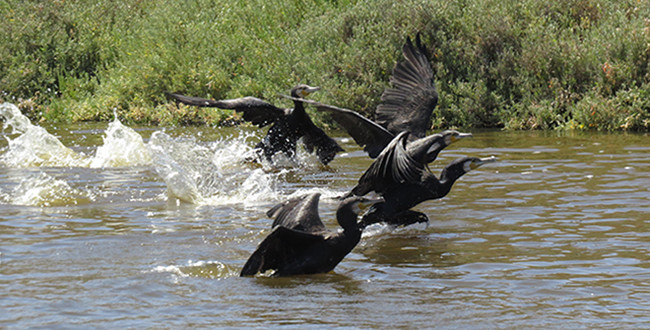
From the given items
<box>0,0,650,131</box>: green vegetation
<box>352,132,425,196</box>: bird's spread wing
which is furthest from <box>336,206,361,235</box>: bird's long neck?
<box>0,0,650,131</box>: green vegetation

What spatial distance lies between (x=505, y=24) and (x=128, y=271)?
1228 centimetres

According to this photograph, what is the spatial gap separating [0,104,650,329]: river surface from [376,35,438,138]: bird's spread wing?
0.93m

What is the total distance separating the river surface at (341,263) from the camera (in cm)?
537

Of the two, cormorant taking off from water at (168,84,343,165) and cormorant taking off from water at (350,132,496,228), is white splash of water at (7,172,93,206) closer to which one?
cormorant taking off from water at (168,84,343,165)

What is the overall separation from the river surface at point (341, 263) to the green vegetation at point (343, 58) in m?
3.74

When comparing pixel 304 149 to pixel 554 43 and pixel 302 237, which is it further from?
pixel 302 237

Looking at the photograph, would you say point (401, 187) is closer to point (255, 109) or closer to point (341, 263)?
point (341, 263)

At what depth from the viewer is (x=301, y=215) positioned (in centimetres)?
662

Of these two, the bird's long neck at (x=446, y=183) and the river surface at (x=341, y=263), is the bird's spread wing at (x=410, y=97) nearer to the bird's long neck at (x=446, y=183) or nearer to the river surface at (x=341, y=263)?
the river surface at (x=341, y=263)

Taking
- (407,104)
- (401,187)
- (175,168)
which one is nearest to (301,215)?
(401,187)

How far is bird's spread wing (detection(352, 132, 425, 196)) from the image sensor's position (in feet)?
24.2

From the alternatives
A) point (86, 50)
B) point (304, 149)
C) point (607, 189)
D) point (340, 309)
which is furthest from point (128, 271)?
point (86, 50)

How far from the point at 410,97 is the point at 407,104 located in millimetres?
89

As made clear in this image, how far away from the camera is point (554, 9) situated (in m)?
17.6
